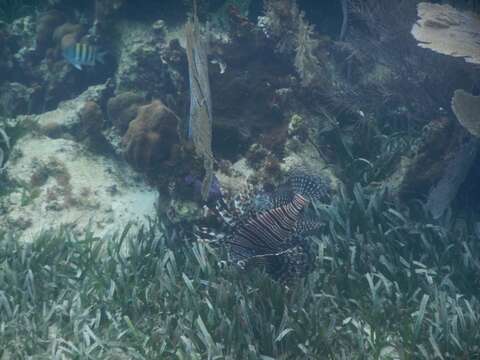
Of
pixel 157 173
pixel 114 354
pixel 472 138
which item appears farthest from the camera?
pixel 157 173

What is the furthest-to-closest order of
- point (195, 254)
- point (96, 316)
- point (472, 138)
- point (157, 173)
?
point (157, 173) → point (472, 138) → point (195, 254) → point (96, 316)

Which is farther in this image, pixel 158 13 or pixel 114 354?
pixel 158 13

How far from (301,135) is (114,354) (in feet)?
14.2

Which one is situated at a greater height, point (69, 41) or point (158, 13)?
point (158, 13)

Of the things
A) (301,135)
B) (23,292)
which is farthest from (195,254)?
(301,135)

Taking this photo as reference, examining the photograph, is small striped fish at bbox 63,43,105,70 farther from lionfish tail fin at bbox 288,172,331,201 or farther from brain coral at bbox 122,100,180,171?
lionfish tail fin at bbox 288,172,331,201

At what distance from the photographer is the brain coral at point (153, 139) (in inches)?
244

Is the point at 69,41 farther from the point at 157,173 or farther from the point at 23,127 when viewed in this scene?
the point at 157,173

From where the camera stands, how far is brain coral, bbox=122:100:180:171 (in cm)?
620

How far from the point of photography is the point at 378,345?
3.72 meters

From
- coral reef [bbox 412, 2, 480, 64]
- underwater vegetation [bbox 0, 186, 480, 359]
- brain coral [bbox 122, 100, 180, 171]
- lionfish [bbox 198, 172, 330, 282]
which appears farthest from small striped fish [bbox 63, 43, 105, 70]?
coral reef [bbox 412, 2, 480, 64]

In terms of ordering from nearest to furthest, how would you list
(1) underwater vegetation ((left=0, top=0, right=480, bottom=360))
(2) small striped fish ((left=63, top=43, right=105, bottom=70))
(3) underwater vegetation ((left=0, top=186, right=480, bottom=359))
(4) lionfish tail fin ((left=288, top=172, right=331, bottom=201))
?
(3) underwater vegetation ((left=0, top=186, right=480, bottom=359)) → (1) underwater vegetation ((left=0, top=0, right=480, bottom=360)) → (4) lionfish tail fin ((left=288, top=172, right=331, bottom=201)) → (2) small striped fish ((left=63, top=43, right=105, bottom=70))

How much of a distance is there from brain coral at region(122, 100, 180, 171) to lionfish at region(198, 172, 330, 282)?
2.22 meters

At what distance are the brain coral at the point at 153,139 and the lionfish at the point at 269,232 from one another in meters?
2.22
